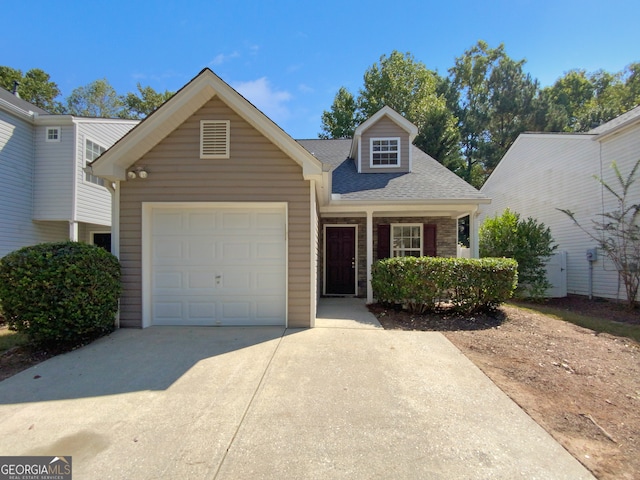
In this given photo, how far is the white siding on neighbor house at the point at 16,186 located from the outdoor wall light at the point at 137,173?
6102 mm

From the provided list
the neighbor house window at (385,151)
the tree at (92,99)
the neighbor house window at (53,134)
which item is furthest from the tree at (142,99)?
the neighbor house window at (385,151)

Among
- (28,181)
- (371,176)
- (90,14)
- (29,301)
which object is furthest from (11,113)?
(371,176)

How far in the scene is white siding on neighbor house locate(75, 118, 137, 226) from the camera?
9883 mm

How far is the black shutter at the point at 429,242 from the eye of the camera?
376 inches

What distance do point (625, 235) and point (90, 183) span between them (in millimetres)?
16241

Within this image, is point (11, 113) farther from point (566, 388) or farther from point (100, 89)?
point (100, 89)

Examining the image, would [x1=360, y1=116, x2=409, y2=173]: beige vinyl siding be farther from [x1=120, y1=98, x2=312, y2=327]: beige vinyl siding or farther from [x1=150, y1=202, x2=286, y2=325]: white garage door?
[x1=150, y1=202, x2=286, y2=325]: white garage door

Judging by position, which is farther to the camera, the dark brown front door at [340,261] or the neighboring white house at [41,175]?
the dark brown front door at [340,261]

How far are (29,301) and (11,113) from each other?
7.91 metres

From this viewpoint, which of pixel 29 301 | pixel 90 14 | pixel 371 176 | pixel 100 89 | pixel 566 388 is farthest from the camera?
pixel 100 89

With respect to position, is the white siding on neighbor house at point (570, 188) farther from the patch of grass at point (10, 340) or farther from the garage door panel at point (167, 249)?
the patch of grass at point (10, 340)

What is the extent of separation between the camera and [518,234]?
9.85m

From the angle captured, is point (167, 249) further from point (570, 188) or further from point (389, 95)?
point (389, 95)

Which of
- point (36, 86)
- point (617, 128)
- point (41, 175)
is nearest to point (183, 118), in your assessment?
point (41, 175)
